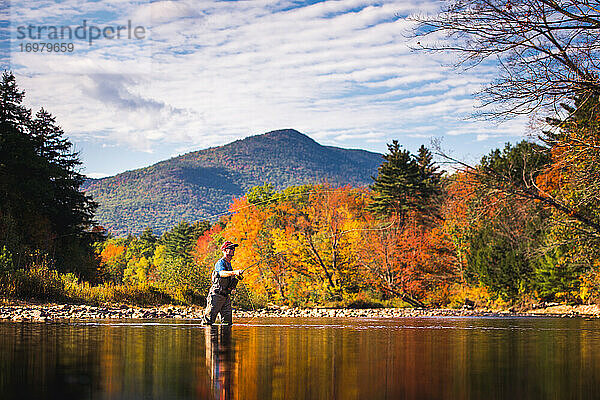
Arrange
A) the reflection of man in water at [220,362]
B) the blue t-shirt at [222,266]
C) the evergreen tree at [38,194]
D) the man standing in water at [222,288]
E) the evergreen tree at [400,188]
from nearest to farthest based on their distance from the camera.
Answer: the reflection of man in water at [220,362], the man standing in water at [222,288], the blue t-shirt at [222,266], the evergreen tree at [38,194], the evergreen tree at [400,188]

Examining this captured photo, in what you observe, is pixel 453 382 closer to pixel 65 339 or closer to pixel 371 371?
pixel 371 371

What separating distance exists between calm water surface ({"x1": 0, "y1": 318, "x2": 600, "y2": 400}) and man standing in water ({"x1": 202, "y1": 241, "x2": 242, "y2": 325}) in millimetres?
1738

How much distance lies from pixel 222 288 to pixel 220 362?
602 cm

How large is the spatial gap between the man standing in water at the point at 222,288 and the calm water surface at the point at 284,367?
1.74 meters

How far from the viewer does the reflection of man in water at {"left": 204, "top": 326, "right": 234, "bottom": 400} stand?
16.7 feet

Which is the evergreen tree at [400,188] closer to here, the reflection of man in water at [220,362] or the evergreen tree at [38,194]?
the evergreen tree at [38,194]

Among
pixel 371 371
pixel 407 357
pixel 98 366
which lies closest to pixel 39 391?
pixel 98 366

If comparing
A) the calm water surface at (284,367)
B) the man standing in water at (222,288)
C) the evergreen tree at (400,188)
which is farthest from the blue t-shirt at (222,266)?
the evergreen tree at (400,188)

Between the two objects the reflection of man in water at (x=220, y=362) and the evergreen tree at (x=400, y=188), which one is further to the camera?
the evergreen tree at (x=400, y=188)

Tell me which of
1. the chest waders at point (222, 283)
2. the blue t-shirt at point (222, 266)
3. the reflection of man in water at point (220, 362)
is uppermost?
the blue t-shirt at point (222, 266)

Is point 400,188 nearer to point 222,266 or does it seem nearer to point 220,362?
point 222,266

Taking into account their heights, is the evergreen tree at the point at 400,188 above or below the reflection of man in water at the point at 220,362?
above

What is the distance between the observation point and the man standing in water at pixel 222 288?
42.3 ft

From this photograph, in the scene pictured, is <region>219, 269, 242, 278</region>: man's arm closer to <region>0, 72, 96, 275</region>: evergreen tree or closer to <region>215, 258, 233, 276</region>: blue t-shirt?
<region>215, 258, 233, 276</region>: blue t-shirt
